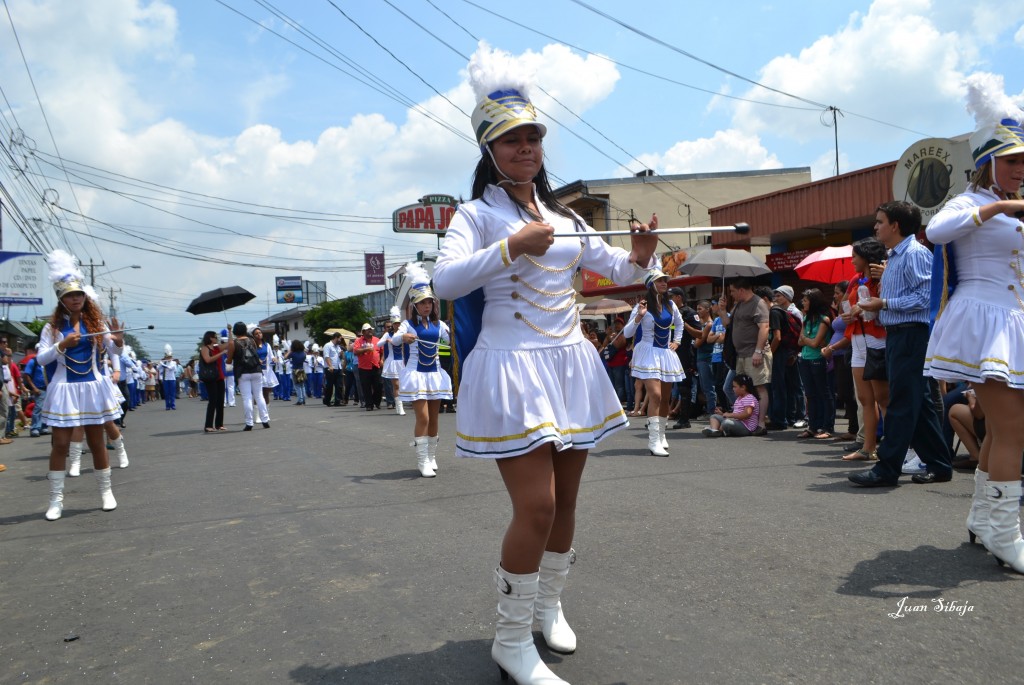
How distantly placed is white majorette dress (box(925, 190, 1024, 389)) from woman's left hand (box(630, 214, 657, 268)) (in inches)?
71.1

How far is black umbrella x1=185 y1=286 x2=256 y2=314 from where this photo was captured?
19500mm

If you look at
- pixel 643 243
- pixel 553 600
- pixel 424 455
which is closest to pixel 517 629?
pixel 553 600

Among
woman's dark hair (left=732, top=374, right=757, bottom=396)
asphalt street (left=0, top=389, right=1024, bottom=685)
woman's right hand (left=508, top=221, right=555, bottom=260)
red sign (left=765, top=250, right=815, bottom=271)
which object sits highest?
red sign (left=765, top=250, right=815, bottom=271)

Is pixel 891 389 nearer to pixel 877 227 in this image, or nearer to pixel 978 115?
pixel 877 227

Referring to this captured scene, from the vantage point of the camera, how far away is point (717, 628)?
11.8 ft

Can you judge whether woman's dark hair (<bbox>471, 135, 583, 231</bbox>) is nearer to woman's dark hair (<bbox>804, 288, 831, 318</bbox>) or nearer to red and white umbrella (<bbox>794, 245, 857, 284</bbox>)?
woman's dark hair (<bbox>804, 288, 831, 318</bbox>)

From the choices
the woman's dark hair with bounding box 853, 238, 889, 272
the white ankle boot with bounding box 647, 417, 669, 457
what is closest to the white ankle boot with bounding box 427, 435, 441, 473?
the white ankle boot with bounding box 647, 417, 669, 457

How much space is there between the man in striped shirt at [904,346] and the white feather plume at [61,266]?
6.82 m

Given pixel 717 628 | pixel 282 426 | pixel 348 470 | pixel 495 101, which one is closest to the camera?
pixel 495 101

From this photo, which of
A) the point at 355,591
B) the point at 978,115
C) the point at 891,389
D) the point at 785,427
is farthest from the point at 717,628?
the point at 785,427

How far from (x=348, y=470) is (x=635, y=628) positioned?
20.1 feet

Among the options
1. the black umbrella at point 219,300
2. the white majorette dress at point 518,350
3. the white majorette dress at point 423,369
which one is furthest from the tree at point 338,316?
the white majorette dress at point 518,350

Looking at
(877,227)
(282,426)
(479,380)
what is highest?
(877,227)

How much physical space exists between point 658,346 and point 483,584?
6.00m
